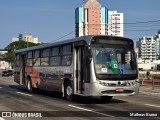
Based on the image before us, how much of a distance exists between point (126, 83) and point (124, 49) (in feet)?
5.25

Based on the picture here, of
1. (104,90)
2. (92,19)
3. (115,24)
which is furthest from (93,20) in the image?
(104,90)

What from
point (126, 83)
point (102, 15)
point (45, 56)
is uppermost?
point (102, 15)

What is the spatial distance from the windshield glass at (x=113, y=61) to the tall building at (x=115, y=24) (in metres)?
40.2

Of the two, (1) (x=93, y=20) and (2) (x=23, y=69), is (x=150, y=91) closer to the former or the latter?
(2) (x=23, y=69)

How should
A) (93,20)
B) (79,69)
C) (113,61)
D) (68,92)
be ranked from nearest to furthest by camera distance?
1. (113,61)
2. (79,69)
3. (68,92)
4. (93,20)

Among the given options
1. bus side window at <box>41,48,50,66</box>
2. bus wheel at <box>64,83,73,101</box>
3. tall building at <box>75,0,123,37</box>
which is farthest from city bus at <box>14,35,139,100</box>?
tall building at <box>75,0,123,37</box>

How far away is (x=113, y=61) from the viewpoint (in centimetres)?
1623

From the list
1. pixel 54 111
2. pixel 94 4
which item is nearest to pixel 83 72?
pixel 54 111

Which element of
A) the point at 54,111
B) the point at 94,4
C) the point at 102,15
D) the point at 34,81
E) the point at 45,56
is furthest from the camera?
the point at 94,4

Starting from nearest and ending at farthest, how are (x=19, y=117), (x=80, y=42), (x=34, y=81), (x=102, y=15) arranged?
1. (x=19, y=117)
2. (x=80, y=42)
3. (x=34, y=81)
4. (x=102, y=15)

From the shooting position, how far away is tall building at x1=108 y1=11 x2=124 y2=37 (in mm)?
61125

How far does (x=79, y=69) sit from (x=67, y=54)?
1594mm

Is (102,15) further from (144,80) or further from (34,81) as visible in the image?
(34,81)

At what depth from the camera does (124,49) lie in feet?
55.2
